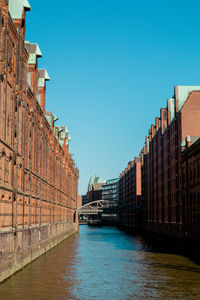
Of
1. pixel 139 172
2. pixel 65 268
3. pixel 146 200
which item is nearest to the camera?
pixel 65 268

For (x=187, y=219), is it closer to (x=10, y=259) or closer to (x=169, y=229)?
(x=169, y=229)

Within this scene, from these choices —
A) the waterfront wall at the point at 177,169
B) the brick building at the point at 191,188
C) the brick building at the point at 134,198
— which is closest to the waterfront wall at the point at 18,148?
the brick building at the point at 191,188

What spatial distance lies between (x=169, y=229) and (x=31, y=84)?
38510mm

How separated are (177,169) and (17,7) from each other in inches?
1457

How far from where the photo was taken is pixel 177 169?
63625 mm

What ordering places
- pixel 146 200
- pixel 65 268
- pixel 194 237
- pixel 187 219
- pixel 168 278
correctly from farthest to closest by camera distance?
pixel 146 200
pixel 187 219
pixel 194 237
pixel 65 268
pixel 168 278

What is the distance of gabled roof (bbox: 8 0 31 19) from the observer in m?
33.8

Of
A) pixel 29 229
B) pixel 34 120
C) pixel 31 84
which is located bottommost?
pixel 29 229

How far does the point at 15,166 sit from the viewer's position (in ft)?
101

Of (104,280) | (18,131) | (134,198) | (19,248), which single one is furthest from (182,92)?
(134,198)

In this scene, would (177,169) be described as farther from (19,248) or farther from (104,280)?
(19,248)

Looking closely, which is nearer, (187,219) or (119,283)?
(119,283)

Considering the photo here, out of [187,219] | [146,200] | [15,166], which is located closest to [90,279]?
[15,166]

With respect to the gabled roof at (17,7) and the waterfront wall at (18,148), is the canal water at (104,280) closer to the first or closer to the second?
the waterfront wall at (18,148)
